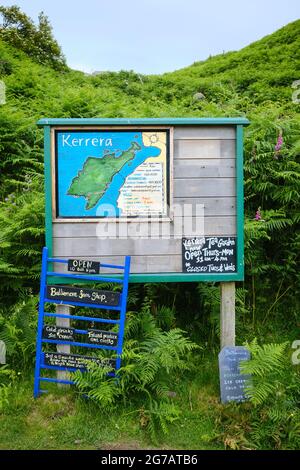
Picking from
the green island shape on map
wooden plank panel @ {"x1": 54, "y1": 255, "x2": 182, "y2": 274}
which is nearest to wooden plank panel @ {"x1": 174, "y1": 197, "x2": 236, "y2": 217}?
wooden plank panel @ {"x1": 54, "y1": 255, "x2": 182, "y2": 274}

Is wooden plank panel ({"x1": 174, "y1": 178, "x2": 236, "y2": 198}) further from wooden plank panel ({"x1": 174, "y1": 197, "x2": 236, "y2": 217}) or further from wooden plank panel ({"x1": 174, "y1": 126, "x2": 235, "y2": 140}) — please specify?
wooden plank panel ({"x1": 174, "y1": 126, "x2": 235, "y2": 140})

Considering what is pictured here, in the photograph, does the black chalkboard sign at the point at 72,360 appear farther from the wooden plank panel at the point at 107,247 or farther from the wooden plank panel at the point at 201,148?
the wooden plank panel at the point at 201,148

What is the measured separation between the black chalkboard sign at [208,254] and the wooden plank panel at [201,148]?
0.80m

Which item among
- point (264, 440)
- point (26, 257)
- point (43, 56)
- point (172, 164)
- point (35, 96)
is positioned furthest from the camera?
point (43, 56)

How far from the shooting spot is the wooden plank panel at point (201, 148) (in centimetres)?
465

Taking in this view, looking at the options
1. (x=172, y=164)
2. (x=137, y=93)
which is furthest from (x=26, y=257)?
(x=137, y=93)

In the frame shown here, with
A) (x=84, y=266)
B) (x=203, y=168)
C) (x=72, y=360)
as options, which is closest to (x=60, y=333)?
(x=72, y=360)

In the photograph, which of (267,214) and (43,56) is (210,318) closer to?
(267,214)

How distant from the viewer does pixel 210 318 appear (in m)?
5.49

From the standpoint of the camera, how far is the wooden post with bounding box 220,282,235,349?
4.84 metres

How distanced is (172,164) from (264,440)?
8.43 ft

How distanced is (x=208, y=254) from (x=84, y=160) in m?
1.48

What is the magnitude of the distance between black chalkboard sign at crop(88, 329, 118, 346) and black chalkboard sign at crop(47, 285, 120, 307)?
273 millimetres

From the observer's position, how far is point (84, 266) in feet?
15.0
